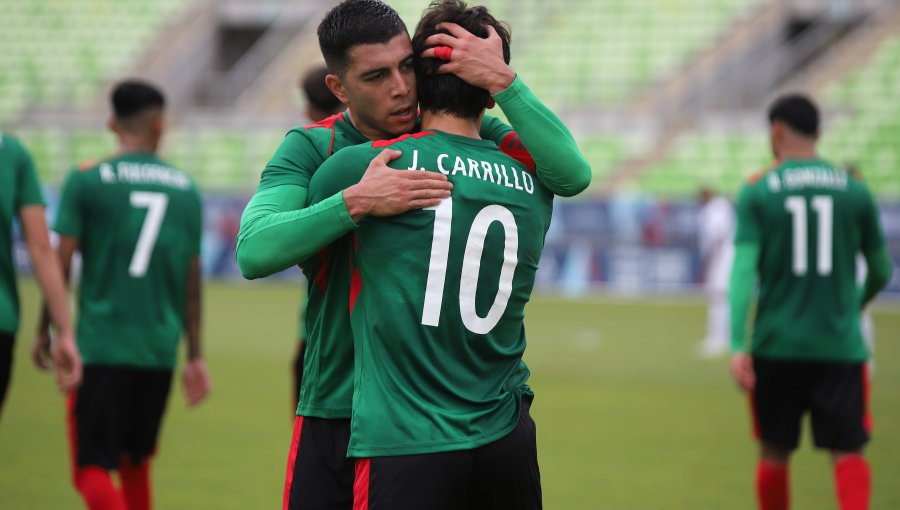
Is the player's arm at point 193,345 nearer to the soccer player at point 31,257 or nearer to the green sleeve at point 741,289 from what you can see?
the soccer player at point 31,257

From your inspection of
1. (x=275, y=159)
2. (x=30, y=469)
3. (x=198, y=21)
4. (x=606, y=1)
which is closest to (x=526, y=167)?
(x=275, y=159)

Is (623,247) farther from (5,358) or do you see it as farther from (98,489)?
(5,358)

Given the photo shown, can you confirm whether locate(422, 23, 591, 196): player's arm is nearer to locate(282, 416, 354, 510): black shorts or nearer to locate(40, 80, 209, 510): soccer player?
locate(282, 416, 354, 510): black shorts

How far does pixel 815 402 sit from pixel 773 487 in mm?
496

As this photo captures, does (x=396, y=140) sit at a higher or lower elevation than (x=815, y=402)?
higher

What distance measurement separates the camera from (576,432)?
31.5ft

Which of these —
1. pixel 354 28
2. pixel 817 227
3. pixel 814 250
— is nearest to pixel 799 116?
pixel 817 227

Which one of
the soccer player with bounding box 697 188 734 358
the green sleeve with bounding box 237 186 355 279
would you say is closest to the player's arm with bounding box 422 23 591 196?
the green sleeve with bounding box 237 186 355 279

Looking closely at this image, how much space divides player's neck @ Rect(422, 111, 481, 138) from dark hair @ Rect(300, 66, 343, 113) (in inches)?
103

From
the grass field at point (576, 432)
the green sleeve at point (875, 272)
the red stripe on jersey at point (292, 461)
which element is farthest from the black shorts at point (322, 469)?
the grass field at point (576, 432)

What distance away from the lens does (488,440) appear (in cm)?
315

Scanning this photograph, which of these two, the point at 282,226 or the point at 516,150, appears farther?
the point at 516,150

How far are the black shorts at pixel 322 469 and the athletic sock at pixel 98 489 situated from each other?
7.96 feet

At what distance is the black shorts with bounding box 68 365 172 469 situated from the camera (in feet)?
18.3
